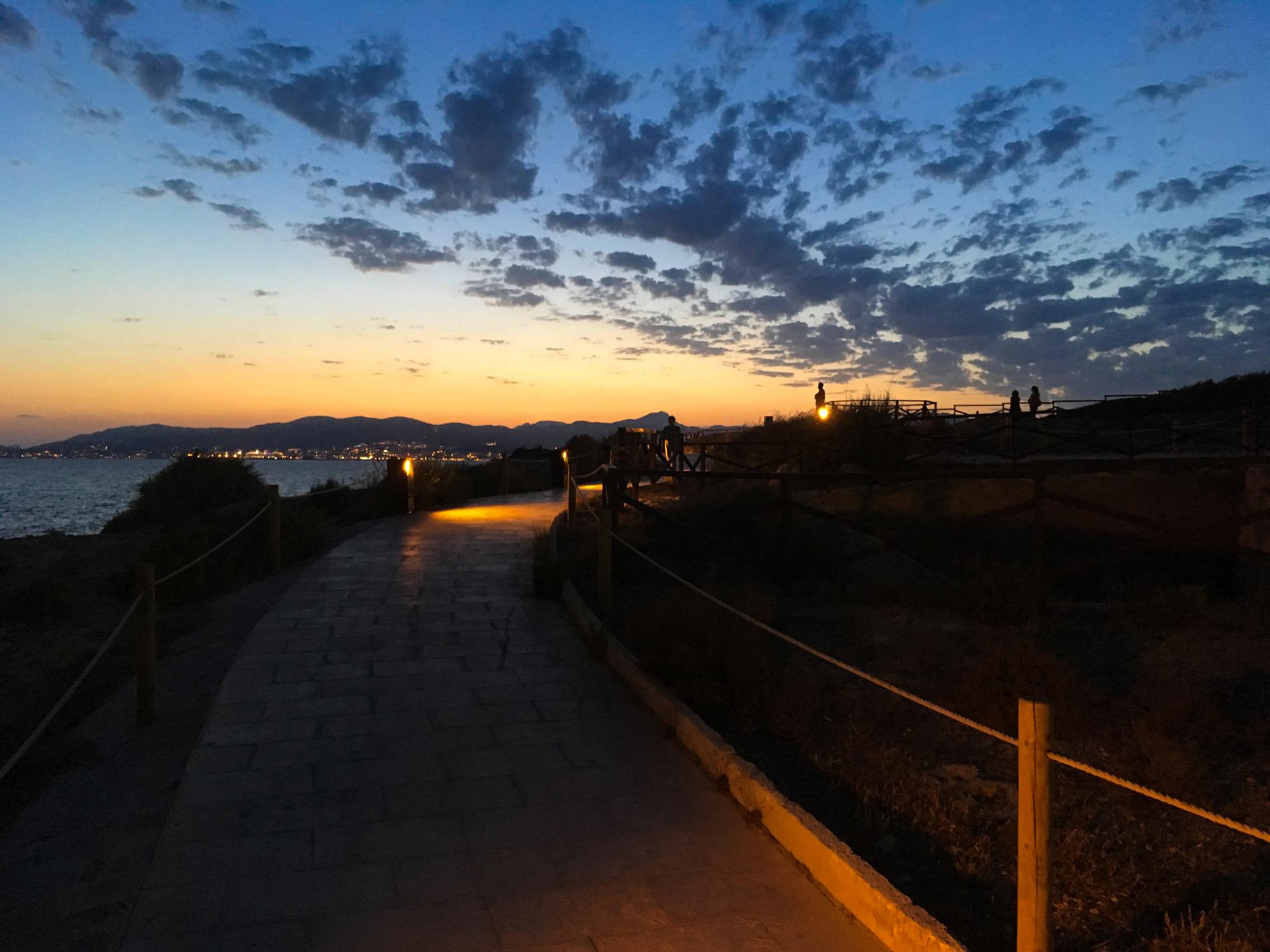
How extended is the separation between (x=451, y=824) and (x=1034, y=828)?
114 inches

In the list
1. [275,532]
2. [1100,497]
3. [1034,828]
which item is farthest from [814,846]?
[1100,497]

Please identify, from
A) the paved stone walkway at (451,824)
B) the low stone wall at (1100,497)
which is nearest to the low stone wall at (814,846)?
the paved stone walkway at (451,824)

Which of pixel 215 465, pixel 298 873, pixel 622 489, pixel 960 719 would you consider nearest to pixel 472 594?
pixel 622 489

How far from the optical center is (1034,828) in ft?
10.1

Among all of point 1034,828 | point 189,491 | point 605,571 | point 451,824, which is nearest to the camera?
point 1034,828

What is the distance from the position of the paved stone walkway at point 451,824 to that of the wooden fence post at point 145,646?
49 cm

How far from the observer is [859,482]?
661 inches

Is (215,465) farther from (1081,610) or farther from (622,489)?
(1081,610)

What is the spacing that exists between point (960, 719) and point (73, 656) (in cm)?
905

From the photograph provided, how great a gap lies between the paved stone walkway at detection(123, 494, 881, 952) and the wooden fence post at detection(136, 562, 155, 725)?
0.49 meters

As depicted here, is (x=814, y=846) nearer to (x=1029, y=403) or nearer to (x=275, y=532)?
(x=275, y=532)

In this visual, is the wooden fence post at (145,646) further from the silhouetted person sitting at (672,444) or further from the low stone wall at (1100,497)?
the silhouetted person sitting at (672,444)

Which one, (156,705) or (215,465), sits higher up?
(215,465)

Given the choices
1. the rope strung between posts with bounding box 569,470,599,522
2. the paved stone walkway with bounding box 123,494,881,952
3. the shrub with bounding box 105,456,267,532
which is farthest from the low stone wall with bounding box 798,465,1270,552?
the shrub with bounding box 105,456,267,532
